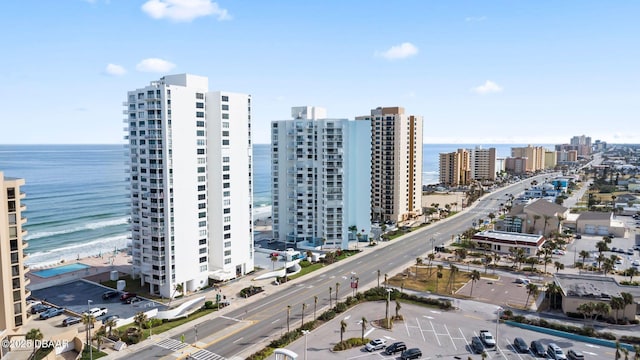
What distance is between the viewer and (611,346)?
5038cm

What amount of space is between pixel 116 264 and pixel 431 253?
62374 mm

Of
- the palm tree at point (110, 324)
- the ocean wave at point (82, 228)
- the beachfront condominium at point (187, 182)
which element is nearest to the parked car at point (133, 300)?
the beachfront condominium at point (187, 182)

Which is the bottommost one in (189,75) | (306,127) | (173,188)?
(173,188)

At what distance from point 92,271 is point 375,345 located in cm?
5525

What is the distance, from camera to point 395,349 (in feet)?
160

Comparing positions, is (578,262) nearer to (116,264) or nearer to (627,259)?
(627,259)

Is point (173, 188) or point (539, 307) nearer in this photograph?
point (539, 307)

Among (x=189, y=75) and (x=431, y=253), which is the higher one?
(x=189, y=75)

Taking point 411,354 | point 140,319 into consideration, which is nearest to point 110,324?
point 140,319

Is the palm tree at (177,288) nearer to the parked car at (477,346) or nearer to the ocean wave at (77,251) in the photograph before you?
the ocean wave at (77,251)

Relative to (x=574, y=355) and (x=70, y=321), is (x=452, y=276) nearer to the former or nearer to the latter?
(x=574, y=355)

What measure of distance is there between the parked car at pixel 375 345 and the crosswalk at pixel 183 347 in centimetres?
1575

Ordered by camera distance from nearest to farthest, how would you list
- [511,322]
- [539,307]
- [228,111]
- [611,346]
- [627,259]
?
[611,346], [511,322], [539,307], [228,111], [627,259]

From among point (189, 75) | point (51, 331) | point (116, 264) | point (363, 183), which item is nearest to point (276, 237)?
point (363, 183)
